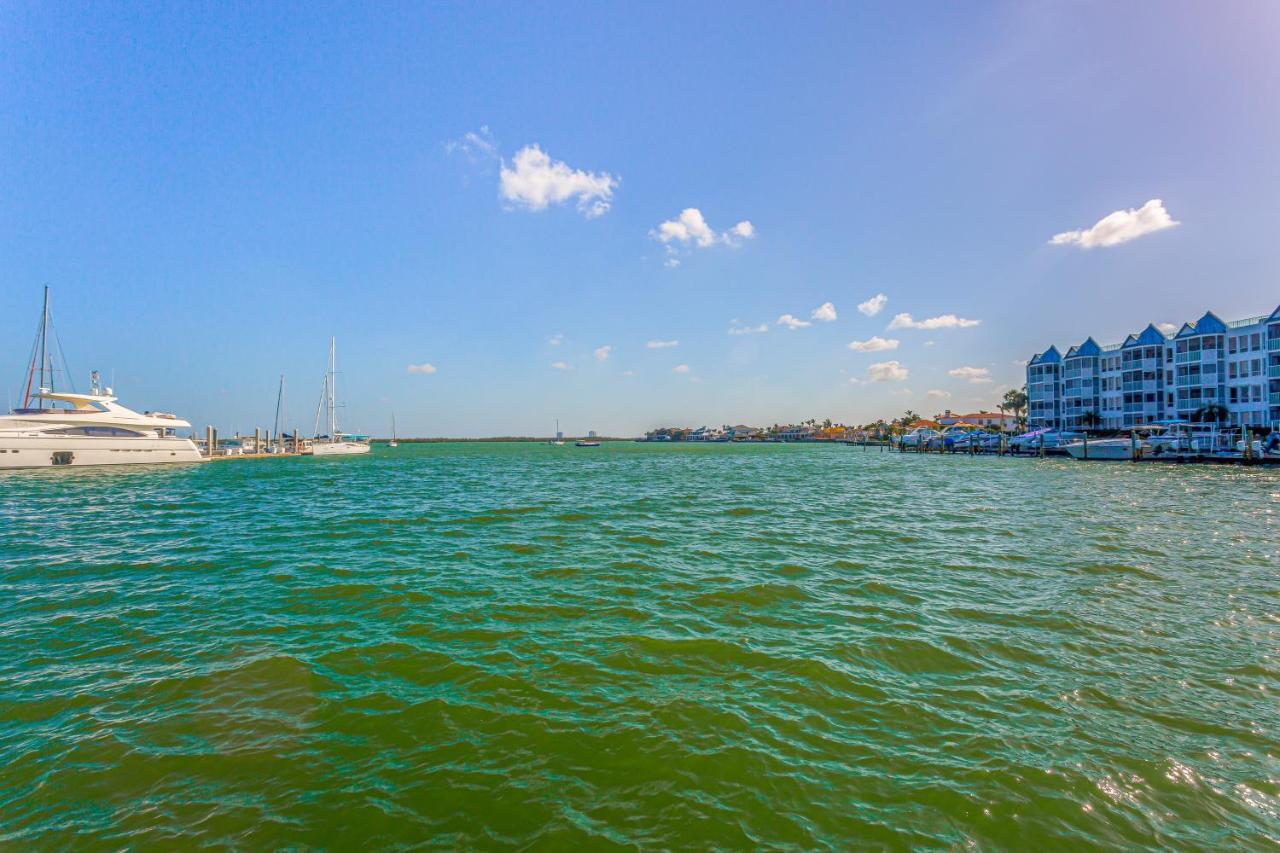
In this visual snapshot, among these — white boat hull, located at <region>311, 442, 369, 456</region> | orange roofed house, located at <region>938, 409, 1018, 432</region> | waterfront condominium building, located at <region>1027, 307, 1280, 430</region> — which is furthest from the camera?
orange roofed house, located at <region>938, 409, 1018, 432</region>

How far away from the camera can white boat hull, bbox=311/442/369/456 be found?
9361cm

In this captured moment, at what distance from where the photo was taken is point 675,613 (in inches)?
386

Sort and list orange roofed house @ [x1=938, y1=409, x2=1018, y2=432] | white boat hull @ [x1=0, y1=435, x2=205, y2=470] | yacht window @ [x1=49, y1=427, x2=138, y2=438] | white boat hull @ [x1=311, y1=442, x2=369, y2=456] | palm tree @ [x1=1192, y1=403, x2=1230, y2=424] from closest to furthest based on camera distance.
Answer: white boat hull @ [x1=0, y1=435, x2=205, y2=470] → yacht window @ [x1=49, y1=427, x2=138, y2=438] → palm tree @ [x1=1192, y1=403, x2=1230, y2=424] → white boat hull @ [x1=311, y1=442, x2=369, y2=456] → orange roofed house @ [x1=938, y1=409, x2=1018, y2=432]

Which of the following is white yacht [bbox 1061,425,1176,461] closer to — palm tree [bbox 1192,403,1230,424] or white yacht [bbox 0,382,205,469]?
palm tree [bbox 1192,403,1230,424]

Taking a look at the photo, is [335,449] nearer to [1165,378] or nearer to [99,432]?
[99,432]

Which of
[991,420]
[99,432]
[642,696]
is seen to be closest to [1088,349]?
[991,420]

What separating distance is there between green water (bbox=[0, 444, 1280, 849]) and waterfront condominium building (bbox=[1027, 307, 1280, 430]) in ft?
217

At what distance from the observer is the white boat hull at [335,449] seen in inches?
3685

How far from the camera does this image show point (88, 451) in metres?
49.8

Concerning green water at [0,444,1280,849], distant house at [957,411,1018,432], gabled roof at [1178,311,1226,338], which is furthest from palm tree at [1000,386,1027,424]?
green water at [0,444,1280,849]

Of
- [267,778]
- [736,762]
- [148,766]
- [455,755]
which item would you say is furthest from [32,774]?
[736,762]

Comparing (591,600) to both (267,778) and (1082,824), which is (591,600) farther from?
(1082,824)

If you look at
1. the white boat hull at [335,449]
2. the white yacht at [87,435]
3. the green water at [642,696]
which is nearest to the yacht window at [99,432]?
the white yacht at [87,435]

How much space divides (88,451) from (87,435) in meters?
1.57
